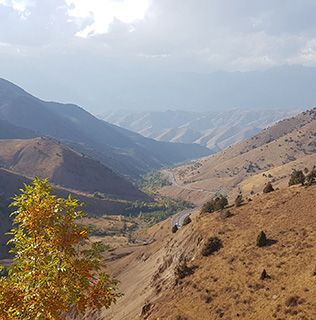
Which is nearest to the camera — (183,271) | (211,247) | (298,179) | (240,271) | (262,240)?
(240,271)

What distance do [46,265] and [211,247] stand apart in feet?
127

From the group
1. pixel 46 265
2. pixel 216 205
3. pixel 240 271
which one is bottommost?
pixel 240 271

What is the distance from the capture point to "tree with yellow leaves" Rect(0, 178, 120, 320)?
1541cm

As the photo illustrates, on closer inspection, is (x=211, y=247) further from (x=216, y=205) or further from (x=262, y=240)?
(x=216, y=205)

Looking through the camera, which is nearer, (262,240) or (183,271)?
(262,240)

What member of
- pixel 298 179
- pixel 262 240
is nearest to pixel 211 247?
pixel 262 240

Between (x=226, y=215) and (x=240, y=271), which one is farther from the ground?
(x=226, y=215)

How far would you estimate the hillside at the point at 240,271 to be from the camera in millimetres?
37469

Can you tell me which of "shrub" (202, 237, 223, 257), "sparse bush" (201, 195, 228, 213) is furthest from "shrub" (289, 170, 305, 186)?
"shrub" (202, 237, 223, 257)

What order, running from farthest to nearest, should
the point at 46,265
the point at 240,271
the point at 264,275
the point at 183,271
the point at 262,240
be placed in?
the point at 183,271 → the point at 262,240 → the point at 240,271 → the point at 264,275 → the point at 46,265

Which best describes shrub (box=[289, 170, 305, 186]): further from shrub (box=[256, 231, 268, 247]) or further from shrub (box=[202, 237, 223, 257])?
shrub (box=[256, 231, 268, 247])

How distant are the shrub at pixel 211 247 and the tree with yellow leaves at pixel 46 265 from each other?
1400 inches

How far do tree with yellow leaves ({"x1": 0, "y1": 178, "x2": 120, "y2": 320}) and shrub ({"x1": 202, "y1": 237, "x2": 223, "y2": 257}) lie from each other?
3556 centimetres

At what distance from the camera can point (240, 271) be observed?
1747 inches
